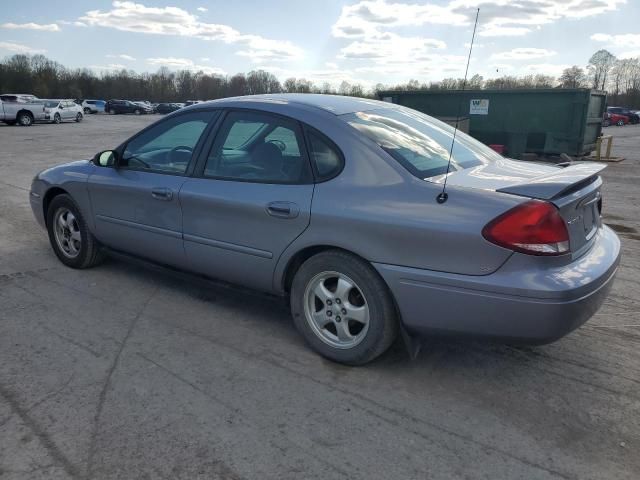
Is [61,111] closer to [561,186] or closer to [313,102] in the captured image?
[313,102]

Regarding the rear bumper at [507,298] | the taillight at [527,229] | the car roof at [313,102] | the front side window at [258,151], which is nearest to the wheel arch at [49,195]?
the car roof at [313,102]

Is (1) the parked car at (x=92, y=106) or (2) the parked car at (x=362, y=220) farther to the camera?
(1) the parked car at (x=92, y=106)

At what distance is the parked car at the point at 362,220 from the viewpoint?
2.65 metres

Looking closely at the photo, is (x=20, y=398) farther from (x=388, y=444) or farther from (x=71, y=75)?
(x=71, y=75)

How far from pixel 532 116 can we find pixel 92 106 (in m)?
53.1

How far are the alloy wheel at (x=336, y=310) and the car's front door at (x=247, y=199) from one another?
326mm

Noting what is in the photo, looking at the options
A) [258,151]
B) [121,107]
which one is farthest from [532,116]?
[121,107]

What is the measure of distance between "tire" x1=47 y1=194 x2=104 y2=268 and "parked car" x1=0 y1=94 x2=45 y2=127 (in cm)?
3041

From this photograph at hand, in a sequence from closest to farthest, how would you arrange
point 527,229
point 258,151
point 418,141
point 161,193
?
point 527,229 < point 418,141 < point 258,151 < point 161,193

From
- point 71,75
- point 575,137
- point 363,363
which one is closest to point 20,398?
point 363,363

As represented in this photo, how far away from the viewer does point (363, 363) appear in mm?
3176

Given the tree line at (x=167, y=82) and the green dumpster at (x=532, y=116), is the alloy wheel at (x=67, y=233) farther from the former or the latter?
the tree line at (x=167, y=82)

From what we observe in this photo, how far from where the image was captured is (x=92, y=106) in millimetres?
57094

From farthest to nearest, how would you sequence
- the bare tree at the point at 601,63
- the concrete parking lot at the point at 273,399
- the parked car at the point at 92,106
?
the bare tree at the point at 601,63, the parked car at the point at 92,106, the concrete parking lot at the point at 273,399
